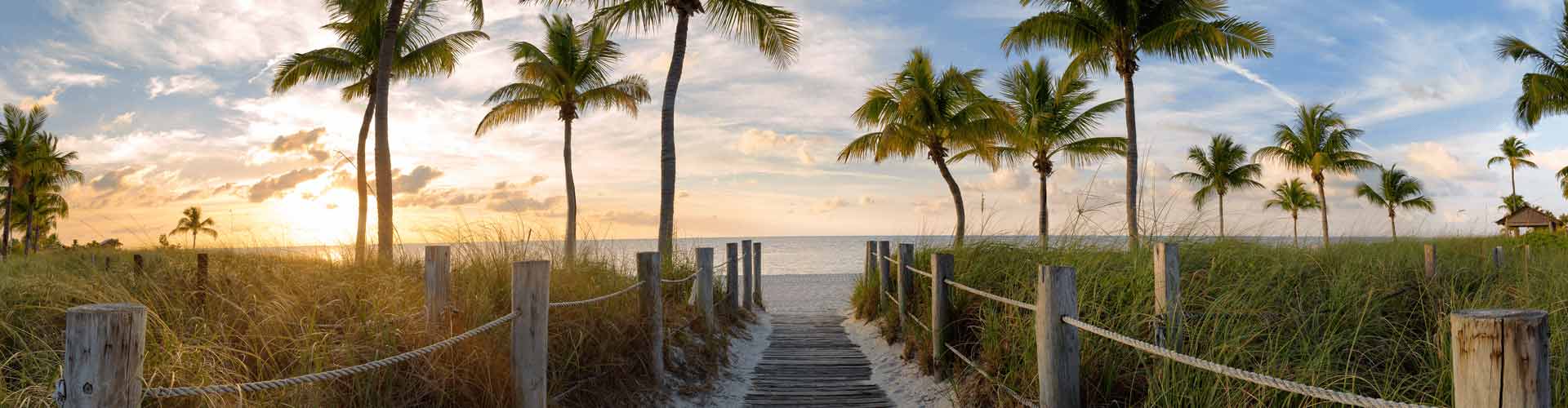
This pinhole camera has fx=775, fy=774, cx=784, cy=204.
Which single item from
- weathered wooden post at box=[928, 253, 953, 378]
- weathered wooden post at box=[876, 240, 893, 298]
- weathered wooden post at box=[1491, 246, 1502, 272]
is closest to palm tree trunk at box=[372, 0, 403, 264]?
weathered wooden post at box=[876, 240, 893, 298]

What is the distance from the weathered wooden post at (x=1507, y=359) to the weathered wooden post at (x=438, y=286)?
14.1 ft

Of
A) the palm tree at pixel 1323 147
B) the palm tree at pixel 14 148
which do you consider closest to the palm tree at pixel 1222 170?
the palm tree at pixel 1323 147

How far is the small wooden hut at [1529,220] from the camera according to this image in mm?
37906

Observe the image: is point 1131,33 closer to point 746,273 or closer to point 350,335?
point 746,273

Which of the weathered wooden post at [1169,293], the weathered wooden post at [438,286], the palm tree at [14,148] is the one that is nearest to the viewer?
the weathered wooden post at [1169,293]

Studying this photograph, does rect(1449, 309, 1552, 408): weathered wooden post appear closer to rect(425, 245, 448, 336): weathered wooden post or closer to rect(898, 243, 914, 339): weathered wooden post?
rect(425, 245, 448, 336): weathered wooden post

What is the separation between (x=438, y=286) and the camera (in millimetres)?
4395

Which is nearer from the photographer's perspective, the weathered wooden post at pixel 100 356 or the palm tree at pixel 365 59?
the weathered wooden post at pixel 100 356

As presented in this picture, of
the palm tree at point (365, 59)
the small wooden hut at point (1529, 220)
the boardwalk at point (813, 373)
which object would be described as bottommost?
the boardwalk at point (813, 373)

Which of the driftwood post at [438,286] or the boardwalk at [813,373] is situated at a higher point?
the driftwood post at [438,286]

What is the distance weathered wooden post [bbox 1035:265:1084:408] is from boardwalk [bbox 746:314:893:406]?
7.32 ft

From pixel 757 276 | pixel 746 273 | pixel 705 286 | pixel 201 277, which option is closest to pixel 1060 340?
pixel 705 286

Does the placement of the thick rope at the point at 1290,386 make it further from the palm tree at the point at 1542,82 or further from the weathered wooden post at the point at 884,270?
the palm tree at the point at 1542,82

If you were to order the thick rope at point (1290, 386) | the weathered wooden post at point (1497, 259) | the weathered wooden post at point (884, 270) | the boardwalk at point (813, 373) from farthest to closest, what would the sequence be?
the weathered wooden post at point (884, 270) → the weathered wooden post at point (1497, 259) → the boardwalk at point (813, 373) → the thick rope at point (1290, 386)
